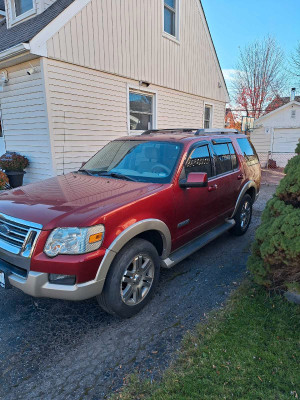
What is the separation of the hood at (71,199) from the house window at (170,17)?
884 cm

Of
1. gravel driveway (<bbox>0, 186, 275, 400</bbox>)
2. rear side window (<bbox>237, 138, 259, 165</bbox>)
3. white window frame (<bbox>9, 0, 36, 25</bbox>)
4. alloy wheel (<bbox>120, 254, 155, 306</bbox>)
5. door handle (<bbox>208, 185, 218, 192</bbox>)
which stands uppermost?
white window frame (<bbox>9, 0, 36, 25</bbox>)

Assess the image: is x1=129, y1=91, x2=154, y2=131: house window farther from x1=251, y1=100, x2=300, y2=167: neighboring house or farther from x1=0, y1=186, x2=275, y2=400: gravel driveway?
x1=251, y1=100, x2=300, y2=167: neighboring house

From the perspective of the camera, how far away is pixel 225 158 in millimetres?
4285

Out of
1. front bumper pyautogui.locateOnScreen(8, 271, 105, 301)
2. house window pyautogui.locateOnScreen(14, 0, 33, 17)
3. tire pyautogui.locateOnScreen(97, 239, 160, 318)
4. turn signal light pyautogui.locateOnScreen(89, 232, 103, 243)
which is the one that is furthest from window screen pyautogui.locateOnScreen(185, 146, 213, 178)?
house window pyautogui.locateOnScreen(14, 0, 33, 17)

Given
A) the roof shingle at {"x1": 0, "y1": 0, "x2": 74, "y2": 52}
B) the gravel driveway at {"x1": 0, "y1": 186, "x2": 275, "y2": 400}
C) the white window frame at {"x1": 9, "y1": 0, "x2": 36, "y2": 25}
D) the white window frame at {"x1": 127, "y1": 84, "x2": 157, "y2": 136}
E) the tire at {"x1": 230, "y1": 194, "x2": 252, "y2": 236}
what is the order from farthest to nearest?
the white window frame at {"x1": 127, "y1": 84, "x2": 157, "y2": 136}, the white window frame at {"x1": 9, "y1": 0, "x2": 36, "y2": 25}, the roof shingle at {"x1": 0, "y1": 0, "x2": 74, "y2": 52}, the tire at {"x1": 230, "y1": 194, "x2": 252, "y2": 236}, the gravel driveway at {"x1": 0, "y1": 186, "x2": 275, "y2": 400}

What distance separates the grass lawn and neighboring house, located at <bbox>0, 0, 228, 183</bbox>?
5.50m

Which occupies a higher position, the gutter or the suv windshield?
the gutter

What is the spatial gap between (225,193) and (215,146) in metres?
0.75

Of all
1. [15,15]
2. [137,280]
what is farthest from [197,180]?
[15,15]

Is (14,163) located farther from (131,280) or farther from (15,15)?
(131,280)

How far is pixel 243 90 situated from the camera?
2261 cm

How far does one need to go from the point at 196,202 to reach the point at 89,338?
199 centimetres

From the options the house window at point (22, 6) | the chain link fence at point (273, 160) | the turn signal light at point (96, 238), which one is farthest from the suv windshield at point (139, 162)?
the chain link fence at point (273, 160)

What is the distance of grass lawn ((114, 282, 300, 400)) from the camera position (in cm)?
190
